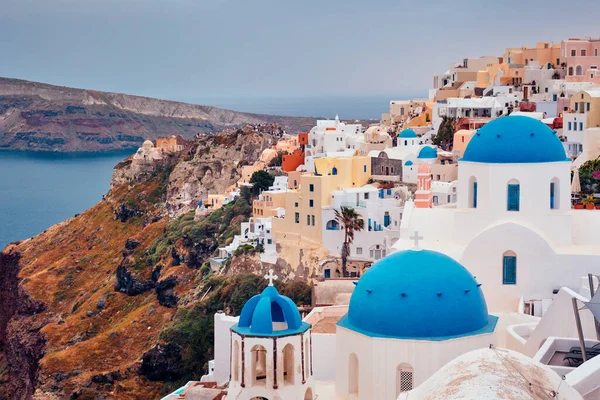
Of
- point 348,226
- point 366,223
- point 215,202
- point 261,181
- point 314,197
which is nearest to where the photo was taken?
point 348,226

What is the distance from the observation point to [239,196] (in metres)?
64.4

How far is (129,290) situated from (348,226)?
29.0m

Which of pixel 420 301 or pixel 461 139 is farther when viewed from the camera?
pixel 461 139

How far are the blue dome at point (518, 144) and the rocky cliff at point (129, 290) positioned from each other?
19151 mm

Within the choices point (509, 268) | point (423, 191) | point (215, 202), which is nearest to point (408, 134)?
point (215, 202)

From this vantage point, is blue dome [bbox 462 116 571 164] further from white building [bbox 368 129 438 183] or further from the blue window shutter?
white building [bbox 368 129 438 183]

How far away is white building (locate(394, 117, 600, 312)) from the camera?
26359 millimetres

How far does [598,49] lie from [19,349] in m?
44.9

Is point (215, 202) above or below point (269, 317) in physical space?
below

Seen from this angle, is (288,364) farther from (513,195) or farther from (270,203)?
(270,203)

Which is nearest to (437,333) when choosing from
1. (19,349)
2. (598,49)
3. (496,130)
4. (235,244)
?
(496,130)

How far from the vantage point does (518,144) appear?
26.8m

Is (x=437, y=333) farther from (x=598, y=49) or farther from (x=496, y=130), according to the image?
(x=598, y=49)

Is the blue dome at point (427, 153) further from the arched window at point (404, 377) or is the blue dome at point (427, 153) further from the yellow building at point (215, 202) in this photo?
the arched window at point (404, 377)
